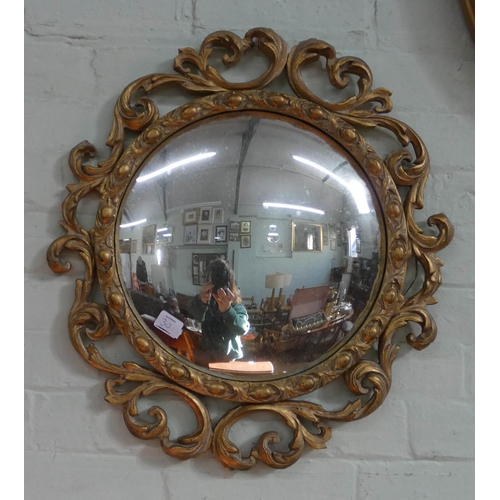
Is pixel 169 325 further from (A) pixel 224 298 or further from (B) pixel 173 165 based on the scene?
(B) pixel 173 165

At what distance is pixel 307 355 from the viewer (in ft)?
2.33

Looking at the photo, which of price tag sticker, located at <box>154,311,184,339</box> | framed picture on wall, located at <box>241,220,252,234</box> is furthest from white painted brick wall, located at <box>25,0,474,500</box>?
framed picture on wall, located at <box>241,220,252,234</box>

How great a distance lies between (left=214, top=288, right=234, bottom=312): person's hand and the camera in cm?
70

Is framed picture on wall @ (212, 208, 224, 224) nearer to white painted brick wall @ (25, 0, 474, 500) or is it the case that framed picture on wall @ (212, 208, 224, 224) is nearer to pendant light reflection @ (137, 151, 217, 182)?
pendant light reflection @ (137, 151, 217, 182)

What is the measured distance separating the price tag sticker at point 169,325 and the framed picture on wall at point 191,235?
122mm

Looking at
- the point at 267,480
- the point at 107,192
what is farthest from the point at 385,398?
the point at 107,192

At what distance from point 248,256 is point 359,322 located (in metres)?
0.21

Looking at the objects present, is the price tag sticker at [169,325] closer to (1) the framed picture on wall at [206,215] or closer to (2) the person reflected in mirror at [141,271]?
(2) the person reflected in mirror at [141,271]

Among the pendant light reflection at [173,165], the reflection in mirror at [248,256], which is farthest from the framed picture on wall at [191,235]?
the pendant light reflection at [173,165]

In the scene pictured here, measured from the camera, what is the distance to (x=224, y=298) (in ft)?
2.31

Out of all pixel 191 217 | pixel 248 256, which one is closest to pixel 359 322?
pixel 248 256

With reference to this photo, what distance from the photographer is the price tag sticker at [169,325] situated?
0.71 m

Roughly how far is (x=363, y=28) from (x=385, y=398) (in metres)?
0.64
